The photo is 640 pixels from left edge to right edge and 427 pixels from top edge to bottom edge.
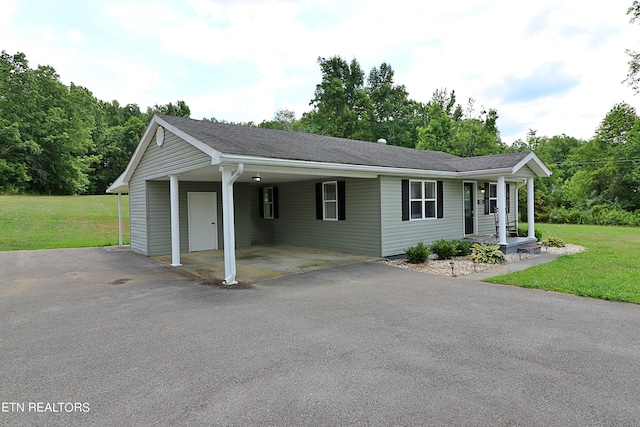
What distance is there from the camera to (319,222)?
38.9ft

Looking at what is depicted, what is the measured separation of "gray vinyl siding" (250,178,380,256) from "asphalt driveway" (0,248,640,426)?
380 centimetres

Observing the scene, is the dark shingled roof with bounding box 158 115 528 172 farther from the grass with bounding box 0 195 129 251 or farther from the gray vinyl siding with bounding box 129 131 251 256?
the grass with bounding box 0 195 129 251

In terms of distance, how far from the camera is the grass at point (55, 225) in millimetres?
15152

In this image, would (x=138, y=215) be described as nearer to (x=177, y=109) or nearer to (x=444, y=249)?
(x=444, y=249)

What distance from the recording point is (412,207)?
10.8 m

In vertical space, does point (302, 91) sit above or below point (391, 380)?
above

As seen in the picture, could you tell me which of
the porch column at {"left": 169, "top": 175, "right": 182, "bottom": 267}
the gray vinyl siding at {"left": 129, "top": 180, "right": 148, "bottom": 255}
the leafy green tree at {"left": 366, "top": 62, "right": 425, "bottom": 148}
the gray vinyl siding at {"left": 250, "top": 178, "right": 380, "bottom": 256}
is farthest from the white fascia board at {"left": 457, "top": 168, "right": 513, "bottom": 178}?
the leafy green tree at {"left": 366, "top": 62, "right": 425, "bottom": 148}

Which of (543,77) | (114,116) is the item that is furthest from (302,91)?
(114,116)

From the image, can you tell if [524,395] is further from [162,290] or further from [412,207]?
[412,207]

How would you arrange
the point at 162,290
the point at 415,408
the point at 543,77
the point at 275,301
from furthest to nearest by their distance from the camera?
1. the point at 543,77
2. the point at 162,290
3. the point at 275,301
4. the point at 415,408

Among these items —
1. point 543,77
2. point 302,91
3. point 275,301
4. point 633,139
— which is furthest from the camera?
point 302,91

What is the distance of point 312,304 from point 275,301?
649mm

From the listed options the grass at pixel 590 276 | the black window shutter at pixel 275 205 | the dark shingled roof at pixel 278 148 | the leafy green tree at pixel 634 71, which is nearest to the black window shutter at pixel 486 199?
the dark shingled roof at pixel 278 148

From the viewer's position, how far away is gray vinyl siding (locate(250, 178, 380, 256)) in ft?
33.1
